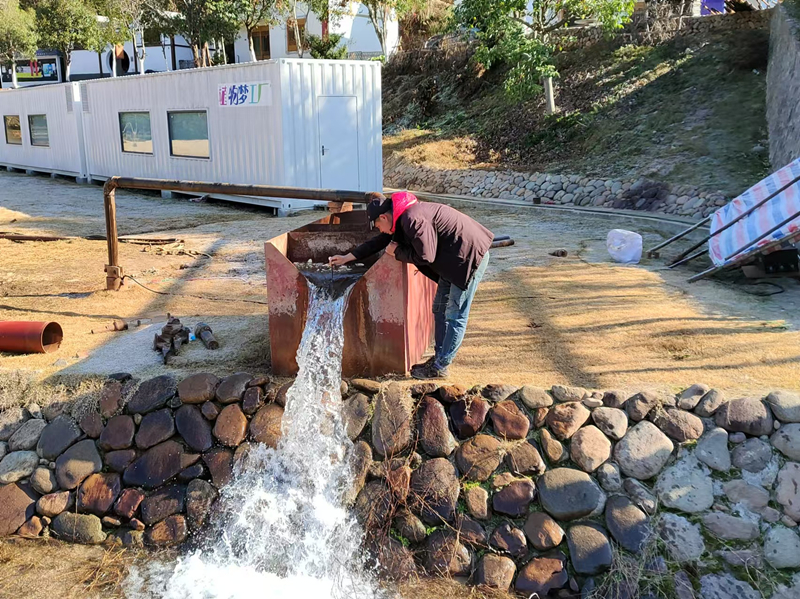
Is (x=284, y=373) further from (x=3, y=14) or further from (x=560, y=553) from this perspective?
(x=3, y=14)

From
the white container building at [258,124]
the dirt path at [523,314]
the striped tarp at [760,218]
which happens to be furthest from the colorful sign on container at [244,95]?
the striped tarp at [760,218]

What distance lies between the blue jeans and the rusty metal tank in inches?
9.2

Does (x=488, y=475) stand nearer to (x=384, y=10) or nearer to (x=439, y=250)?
(x=439, y=250)

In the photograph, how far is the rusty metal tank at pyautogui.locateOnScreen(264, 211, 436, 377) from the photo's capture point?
17.3ft

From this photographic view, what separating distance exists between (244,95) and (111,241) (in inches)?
259

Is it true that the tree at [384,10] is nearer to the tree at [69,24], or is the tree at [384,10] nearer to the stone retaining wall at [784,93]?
the tree at [69,24]

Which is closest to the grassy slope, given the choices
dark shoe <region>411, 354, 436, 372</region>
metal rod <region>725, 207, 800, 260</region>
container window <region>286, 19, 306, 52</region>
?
metal rod <region>725, 207, 800, 260</region>

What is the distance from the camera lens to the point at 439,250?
16.4 feet

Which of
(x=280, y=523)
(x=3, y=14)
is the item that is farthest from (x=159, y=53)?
(x=280, y=523)

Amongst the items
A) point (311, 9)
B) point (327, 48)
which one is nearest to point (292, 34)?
point (311, 9)

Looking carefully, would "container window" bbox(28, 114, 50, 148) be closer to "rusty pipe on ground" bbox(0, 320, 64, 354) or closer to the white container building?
the white container building

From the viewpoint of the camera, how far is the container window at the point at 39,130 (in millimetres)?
22283

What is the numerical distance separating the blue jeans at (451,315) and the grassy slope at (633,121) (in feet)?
30.9

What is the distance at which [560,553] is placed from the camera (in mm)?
4566
